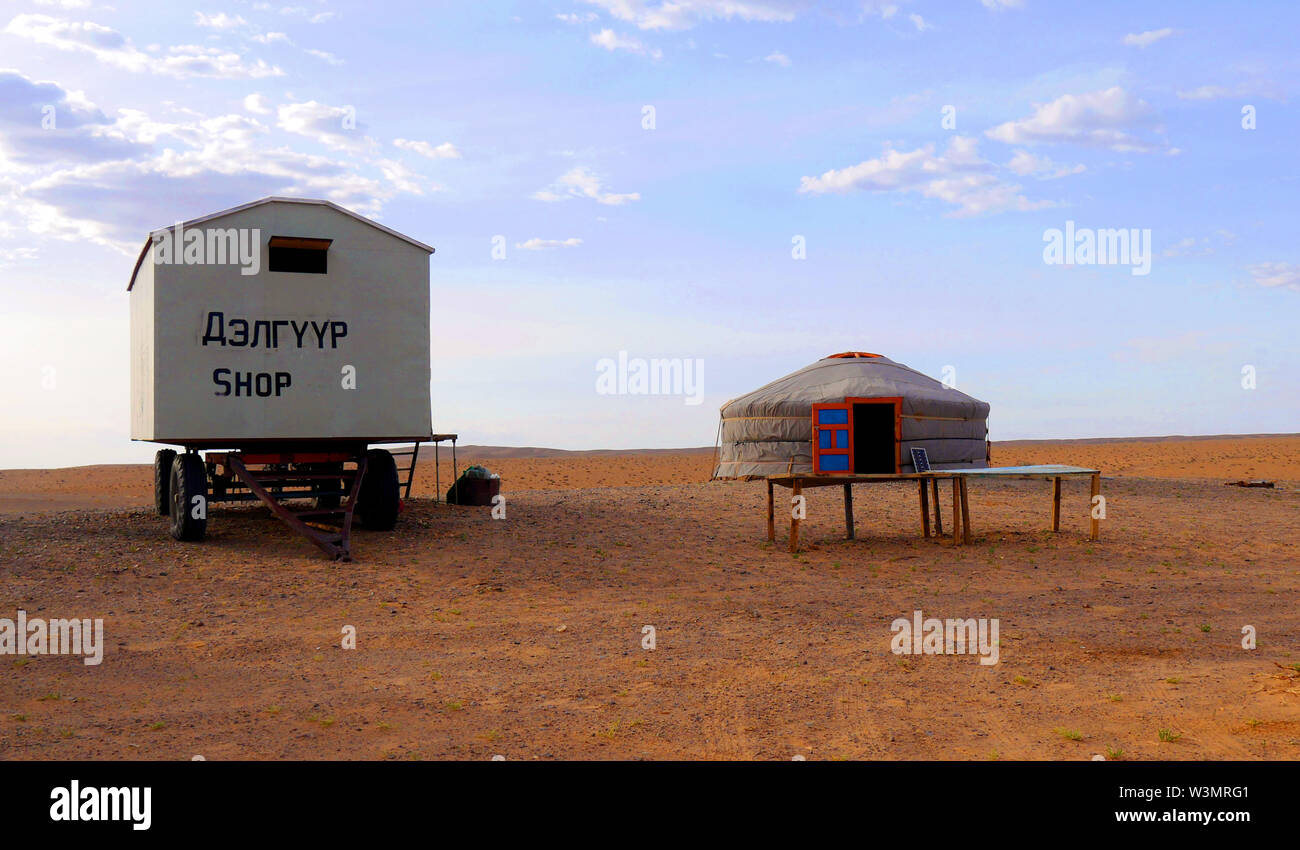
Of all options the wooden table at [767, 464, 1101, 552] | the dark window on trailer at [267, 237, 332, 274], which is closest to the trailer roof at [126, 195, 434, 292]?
the dark window on trailer at [267, 237, 332, 274]

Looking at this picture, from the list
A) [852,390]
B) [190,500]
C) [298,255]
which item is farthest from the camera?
[852,390]

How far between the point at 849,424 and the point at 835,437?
1.16 feet

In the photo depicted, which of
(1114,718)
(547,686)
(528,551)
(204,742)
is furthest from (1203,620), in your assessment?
(204,742)

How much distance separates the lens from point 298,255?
39.5ft

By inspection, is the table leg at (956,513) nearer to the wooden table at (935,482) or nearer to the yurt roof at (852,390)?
the wooden table at (935,482)

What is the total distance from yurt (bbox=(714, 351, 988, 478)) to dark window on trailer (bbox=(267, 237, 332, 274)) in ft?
32.4

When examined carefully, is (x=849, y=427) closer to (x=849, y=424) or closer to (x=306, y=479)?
(x=849, y=424)

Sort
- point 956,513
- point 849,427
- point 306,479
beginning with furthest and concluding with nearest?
point 849,427
point 956,513
point 306,479

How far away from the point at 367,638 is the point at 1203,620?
6.84 metres

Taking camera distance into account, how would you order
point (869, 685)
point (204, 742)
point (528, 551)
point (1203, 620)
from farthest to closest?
point (528, 551) → point (1203, 620) → point (869, 685) → point (204, 742)

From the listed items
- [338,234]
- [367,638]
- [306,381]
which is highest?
[338,234]

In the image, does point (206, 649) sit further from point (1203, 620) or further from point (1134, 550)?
point (1134, 550)

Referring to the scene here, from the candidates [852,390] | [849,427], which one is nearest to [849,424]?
[849,427]
